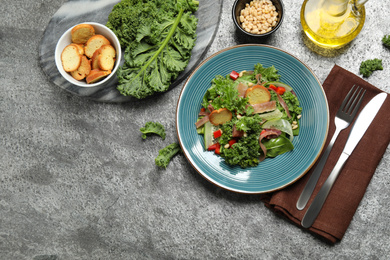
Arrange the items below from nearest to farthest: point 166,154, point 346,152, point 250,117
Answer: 1. point 250,117
2. point 346,152
3. point 166,154

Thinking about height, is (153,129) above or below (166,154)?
above

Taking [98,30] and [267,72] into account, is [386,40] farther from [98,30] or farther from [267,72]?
[98,30]

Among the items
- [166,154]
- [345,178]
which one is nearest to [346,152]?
[345,178]

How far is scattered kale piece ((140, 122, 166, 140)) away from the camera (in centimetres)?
226

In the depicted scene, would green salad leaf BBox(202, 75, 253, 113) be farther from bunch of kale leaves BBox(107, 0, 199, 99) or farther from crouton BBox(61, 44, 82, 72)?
crouton BBox(61, 44, 82, 72)

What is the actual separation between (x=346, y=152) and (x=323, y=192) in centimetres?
28

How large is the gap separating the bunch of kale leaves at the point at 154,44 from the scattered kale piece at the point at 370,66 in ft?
3.53

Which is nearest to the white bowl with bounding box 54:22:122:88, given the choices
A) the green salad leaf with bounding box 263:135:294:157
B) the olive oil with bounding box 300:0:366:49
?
the green salad leaf with bounding box 263:135:294:157

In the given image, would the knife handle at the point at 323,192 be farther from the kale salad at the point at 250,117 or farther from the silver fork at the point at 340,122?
the kale salad at the point at 250,117

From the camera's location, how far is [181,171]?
2.30 metres

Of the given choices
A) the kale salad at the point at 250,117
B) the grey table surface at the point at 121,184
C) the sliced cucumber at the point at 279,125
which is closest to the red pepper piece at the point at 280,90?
the kale salad at the point at 250,117

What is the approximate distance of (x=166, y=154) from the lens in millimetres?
2252

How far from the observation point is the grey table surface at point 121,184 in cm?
224

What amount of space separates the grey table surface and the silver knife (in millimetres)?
154
